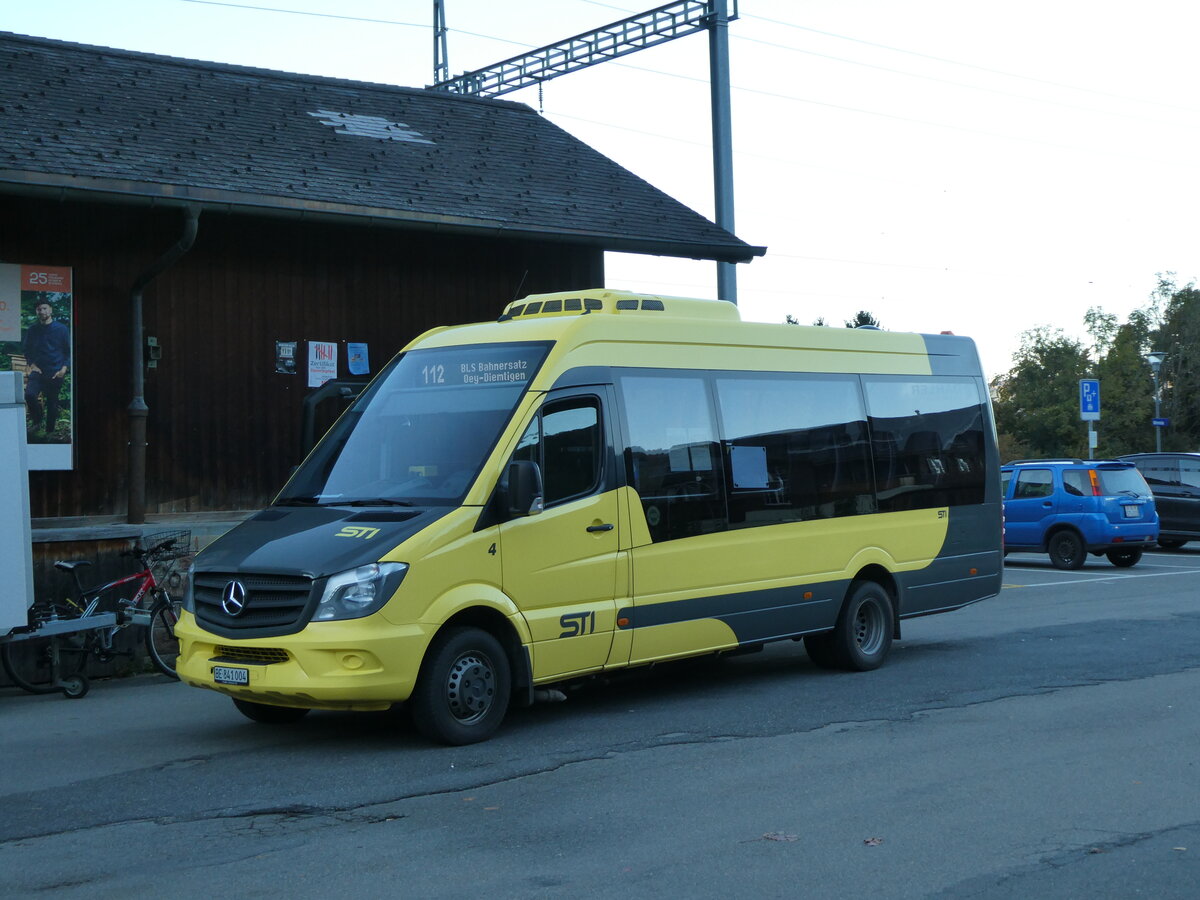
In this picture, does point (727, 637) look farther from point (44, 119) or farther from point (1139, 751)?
point (44, 119)

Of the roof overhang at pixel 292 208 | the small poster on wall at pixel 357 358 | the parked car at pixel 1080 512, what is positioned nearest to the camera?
the roof overhang at pixel 292 208

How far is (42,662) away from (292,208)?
534 cm

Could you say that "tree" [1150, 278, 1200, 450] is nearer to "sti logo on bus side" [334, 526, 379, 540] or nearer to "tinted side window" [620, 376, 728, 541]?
"tinted side window" [620, 376, 728, 541]

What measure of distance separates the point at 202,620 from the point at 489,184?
31.5ft

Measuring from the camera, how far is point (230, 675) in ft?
26.2

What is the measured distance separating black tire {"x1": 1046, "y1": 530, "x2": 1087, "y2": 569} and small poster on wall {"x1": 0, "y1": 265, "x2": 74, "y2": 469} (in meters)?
15.6

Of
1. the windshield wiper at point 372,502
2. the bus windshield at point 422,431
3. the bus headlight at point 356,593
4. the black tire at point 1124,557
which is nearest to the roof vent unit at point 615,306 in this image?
the bus windshield at point 422,431

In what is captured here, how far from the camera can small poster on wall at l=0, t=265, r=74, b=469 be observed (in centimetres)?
1365

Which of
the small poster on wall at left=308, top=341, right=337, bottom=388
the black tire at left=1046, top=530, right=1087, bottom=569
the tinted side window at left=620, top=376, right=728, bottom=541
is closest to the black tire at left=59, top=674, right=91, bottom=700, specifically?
the tinted side window at left=620, top=376, right=728, bottom=541

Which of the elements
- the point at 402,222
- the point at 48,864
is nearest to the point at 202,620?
the point at 48,864

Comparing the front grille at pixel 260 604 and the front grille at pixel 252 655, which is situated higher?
the front grille at pixel 260 604

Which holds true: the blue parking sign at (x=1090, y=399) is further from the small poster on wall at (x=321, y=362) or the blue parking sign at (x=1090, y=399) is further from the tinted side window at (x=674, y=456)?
the tinted side window at (x=674, y=456)

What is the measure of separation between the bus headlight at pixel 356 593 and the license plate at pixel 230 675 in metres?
0.61

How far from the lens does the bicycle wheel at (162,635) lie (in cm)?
1143
